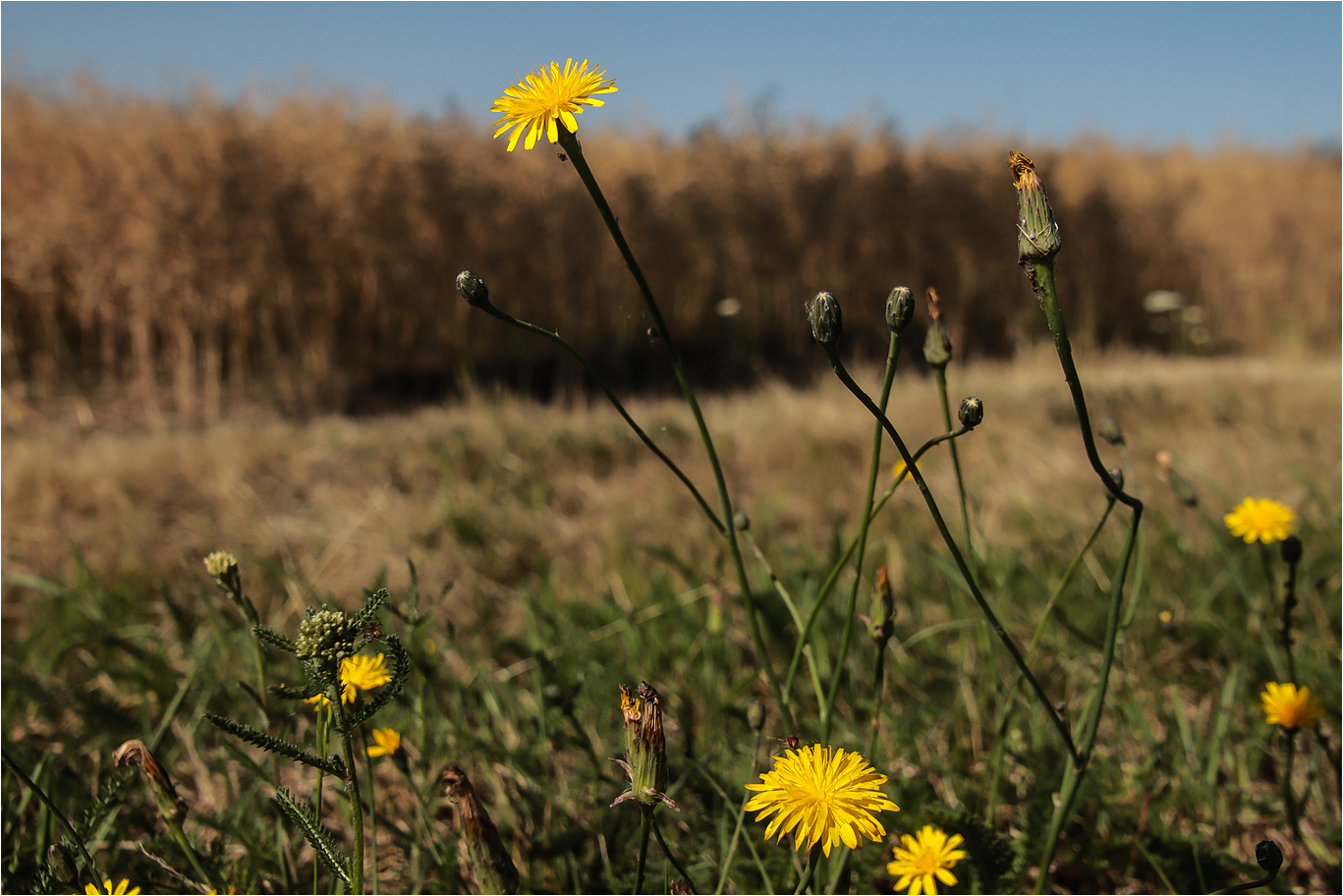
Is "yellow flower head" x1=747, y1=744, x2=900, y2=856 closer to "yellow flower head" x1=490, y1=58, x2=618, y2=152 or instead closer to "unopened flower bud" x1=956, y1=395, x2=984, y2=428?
"unopened flower bud" x1=956, y1=395, x2=984, y2=428

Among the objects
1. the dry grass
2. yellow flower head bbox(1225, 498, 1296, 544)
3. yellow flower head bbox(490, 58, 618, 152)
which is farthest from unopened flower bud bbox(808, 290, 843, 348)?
the dry grass

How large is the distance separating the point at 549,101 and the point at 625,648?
3.64ft

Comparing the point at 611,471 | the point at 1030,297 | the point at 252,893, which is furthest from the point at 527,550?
the point at 1030,297

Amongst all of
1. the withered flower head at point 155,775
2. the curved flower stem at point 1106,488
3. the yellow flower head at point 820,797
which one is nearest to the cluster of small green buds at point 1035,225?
the curved flower stem at point 1106,488

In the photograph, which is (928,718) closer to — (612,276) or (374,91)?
(612,276)

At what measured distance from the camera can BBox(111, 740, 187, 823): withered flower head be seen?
0.72m

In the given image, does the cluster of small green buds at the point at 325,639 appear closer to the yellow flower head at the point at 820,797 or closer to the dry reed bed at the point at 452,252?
the yellow flower head at the point at 820,797

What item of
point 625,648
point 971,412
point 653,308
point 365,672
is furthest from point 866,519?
point 625,648

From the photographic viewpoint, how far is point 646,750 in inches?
22.9

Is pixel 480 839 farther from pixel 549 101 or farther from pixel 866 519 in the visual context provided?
pixel 549 101

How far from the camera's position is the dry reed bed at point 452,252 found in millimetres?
4691

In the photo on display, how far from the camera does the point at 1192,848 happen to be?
2.88 feet

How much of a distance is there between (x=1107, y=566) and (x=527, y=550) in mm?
1400

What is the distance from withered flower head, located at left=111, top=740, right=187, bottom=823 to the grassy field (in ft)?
0.22
